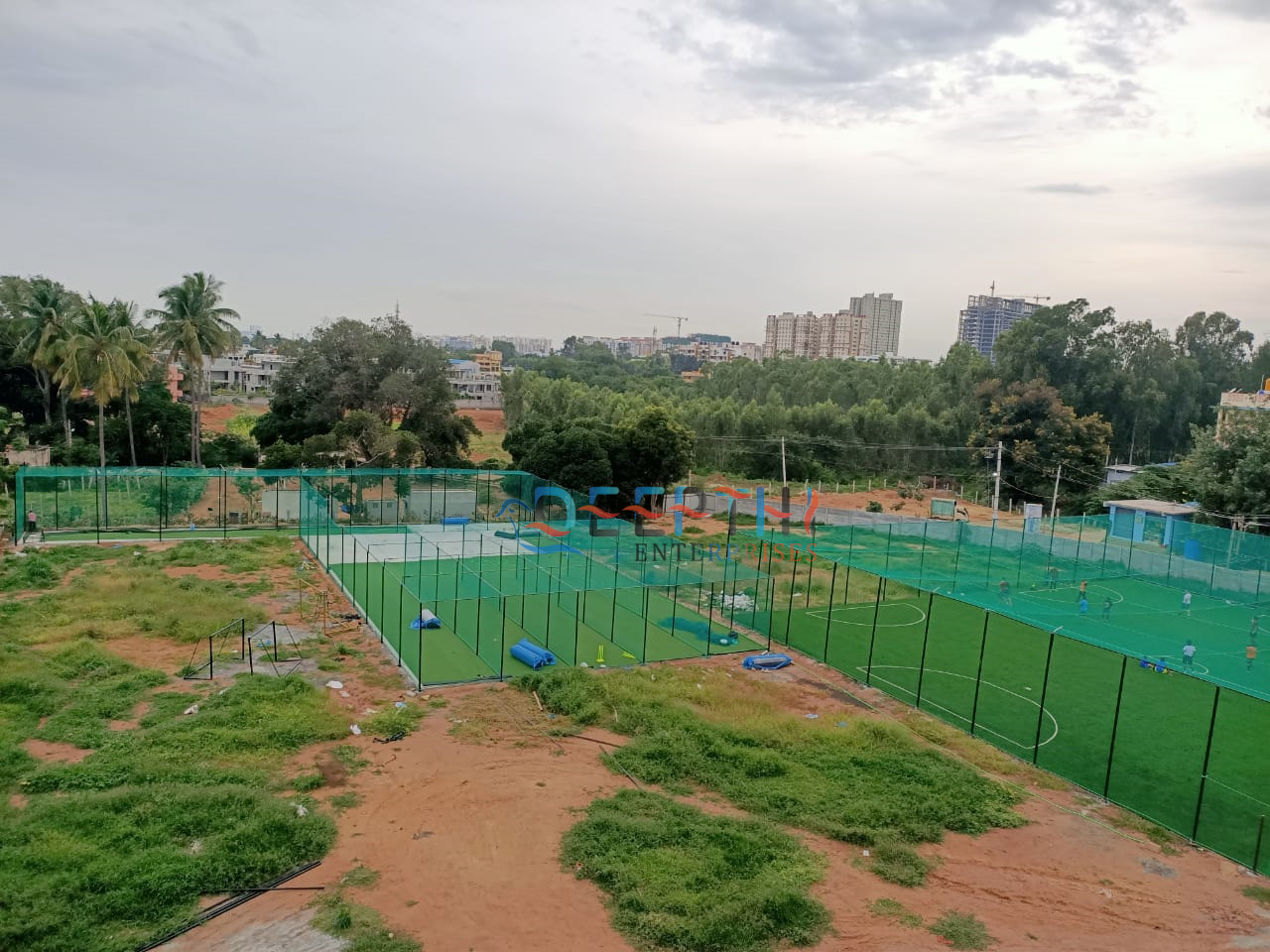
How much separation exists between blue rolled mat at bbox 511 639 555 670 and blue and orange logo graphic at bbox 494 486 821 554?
836 centimetres

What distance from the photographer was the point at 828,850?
40.7 feet

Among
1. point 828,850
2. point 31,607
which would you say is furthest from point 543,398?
point 828,850

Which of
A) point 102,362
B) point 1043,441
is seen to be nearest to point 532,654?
point 102,362

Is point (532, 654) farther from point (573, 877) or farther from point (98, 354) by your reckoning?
point (98, 354)

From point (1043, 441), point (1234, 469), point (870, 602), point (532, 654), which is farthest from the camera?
point (1043, 441)

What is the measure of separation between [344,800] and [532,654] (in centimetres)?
669

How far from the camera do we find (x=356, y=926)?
10125 millimetres

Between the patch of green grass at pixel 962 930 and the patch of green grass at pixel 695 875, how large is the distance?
139cm

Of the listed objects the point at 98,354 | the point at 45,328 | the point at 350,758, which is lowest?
the point at 350,758

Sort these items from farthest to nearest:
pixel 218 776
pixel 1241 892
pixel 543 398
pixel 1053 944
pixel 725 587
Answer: pixel 543 398 → pixel 725 587 → pixel 218 776 → pixel 1241 892 → pixel 1053 944

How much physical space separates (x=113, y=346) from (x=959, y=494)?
153ft

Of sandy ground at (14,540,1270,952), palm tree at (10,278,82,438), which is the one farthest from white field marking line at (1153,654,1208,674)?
palm tree at (10,278,82,438)

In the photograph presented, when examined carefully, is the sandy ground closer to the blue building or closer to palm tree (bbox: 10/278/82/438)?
the blue building

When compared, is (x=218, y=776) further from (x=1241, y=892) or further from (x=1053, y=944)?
(x=1241, y=892)
